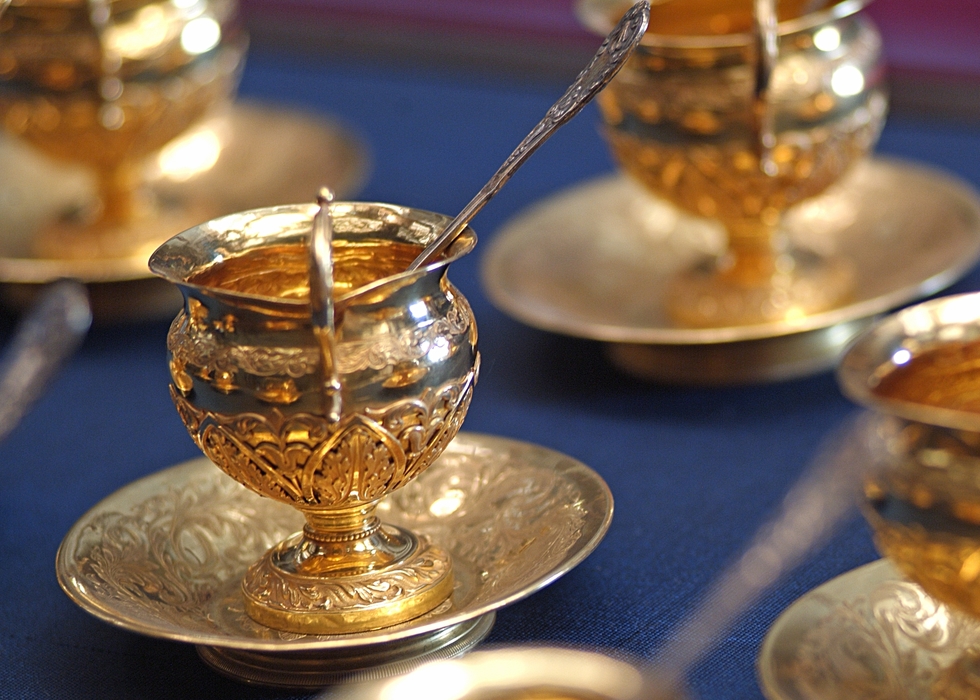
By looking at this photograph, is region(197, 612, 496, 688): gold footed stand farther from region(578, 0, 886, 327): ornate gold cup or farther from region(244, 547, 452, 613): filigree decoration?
region(578, 0, 886, 327): ornate gold cup

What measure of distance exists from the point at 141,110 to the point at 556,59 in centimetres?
Result: 93

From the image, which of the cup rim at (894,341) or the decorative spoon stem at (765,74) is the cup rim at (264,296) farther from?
the decorative spoon stem at (765,74)

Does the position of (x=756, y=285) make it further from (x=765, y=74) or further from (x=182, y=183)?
(x=182, y=183)

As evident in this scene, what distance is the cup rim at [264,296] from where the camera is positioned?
2.50ft

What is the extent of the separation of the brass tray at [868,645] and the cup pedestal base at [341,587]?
0.69 ft

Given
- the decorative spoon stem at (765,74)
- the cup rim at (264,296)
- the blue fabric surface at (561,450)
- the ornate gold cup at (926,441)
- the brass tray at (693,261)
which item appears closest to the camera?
the ornate gold cup at (926,441)

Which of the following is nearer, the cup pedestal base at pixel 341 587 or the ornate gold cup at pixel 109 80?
the cup pedestal base at pixel 341 587

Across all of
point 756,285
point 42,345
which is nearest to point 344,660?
point 42,345

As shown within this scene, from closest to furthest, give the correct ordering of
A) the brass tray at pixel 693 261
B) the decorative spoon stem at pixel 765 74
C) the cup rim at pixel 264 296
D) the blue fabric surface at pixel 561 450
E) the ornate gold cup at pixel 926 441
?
the ornate gold cup at pixel 926 441 → the cup rim at pixel 264 296 → the blue fabric surface at pixel 561 450 → the decorative spoon stem at pixel 765 74 → the brass tray at pixel 693 261

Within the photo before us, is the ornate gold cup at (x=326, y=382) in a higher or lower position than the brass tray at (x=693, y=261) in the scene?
higher

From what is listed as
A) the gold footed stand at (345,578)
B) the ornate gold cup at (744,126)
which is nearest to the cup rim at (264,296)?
the gold footed stand at (345,578)

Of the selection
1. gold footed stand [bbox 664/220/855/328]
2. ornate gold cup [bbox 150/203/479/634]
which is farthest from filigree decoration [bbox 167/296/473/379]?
gold footed stand [bbox 664/220/855/328]

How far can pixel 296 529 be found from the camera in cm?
96

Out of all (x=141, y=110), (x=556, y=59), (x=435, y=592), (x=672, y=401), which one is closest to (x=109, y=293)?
(x=141, y=110)
